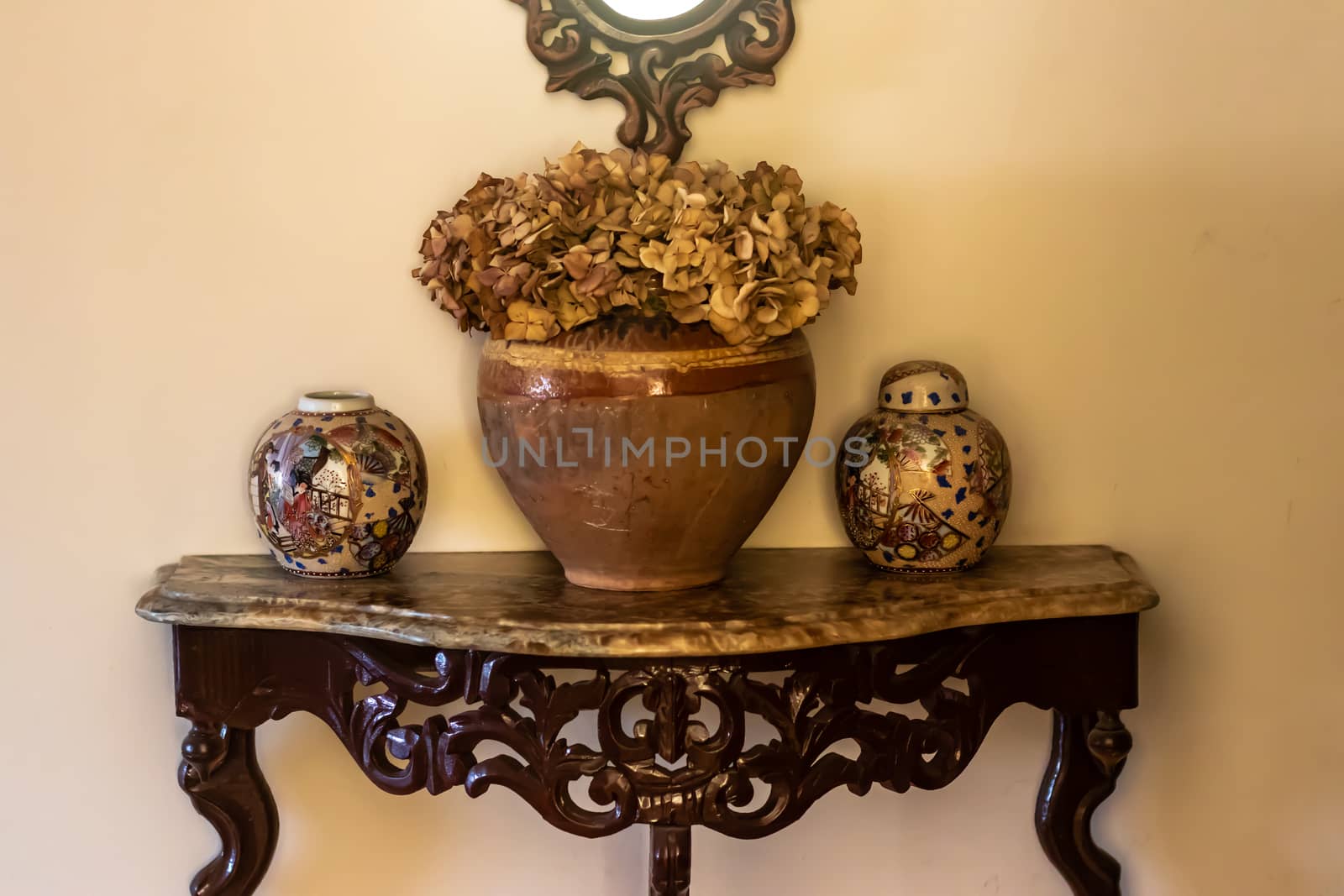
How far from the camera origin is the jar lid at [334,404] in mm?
988

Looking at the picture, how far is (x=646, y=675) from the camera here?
917 mm

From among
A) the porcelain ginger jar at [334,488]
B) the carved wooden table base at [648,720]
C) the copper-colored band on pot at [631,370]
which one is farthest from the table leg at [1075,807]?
the porcelain ginger jar at [334,488]

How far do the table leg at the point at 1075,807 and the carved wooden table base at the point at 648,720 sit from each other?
31mm

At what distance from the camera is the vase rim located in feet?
3.24

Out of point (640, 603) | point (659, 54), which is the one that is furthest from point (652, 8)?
point (640, 603)

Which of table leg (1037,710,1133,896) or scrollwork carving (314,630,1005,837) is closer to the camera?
scrollwork carving (314,630,1005,837)

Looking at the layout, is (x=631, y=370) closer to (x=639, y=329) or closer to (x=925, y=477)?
(x=639, y=329)

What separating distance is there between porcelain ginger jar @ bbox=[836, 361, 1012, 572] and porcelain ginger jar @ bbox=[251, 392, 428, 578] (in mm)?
374

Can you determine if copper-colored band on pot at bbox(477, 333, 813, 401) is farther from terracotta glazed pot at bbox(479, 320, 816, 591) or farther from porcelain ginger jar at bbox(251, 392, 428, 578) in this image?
porcelain ginger jar at bbox(251, 392, 428, 578)

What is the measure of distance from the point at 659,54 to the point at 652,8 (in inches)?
1.5

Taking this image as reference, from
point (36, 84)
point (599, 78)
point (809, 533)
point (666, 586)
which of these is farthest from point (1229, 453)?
point (36, 84)

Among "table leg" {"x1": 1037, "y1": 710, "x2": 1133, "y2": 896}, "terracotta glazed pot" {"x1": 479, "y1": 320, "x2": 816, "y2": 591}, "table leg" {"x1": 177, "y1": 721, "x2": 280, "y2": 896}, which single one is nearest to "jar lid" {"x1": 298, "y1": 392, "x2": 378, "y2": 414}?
"terracotta glazed pot" {"x1": 479, "y1": 320, "x2": 816, "y2": 591}

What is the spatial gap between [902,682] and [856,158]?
1.50 feet

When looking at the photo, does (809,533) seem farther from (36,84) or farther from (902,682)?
(36,84)
